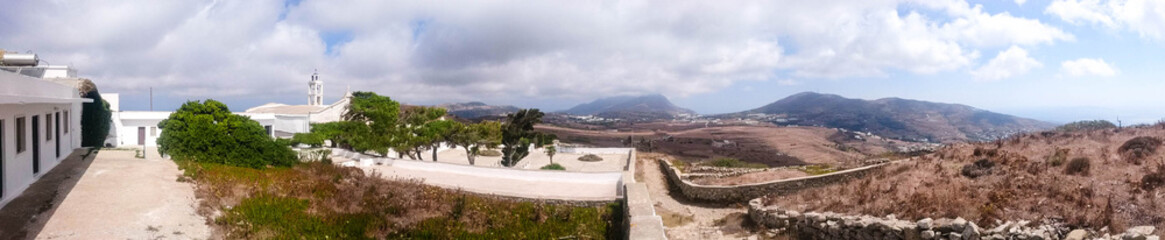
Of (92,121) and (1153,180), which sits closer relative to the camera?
(1153,180)

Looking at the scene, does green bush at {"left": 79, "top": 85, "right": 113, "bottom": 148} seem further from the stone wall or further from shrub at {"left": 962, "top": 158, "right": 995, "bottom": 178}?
shrub at {"left": 962, "top": 158, "right": 995, "bottom": 178}

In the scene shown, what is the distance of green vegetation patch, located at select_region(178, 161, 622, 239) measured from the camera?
9297 millimetres

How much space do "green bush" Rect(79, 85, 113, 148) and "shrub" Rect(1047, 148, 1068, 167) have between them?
98.8 feet

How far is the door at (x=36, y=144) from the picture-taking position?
38.2ft

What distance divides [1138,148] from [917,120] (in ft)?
310

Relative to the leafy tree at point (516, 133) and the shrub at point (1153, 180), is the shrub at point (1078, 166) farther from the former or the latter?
the leafy tree at point (516, 133)

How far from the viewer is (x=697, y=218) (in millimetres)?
13398

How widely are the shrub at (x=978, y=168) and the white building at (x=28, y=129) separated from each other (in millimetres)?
17013

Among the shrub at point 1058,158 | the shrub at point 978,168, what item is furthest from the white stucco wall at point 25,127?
the shrub at point 1058,158

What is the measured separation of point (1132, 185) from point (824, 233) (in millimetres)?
4637

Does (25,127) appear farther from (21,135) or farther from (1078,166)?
(1078,166)

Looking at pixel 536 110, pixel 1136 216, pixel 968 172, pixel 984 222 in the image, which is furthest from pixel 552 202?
pixel 536 110

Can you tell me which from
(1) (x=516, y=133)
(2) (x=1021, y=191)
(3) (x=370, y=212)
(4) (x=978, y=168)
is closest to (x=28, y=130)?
(3) (x=370, y=212)

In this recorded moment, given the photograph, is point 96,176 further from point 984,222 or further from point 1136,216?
point 1136,216
